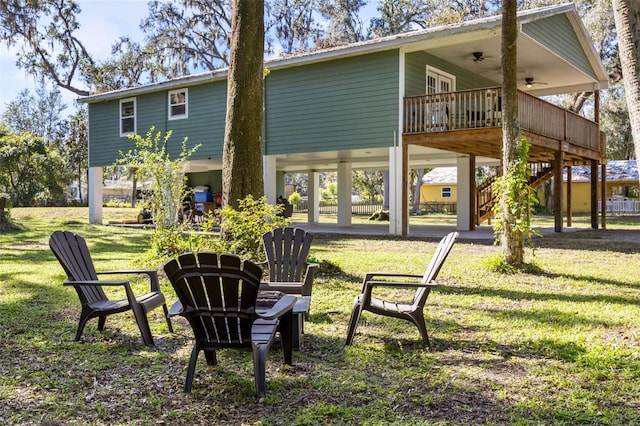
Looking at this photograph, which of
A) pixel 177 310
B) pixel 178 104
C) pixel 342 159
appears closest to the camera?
pixel 177 310

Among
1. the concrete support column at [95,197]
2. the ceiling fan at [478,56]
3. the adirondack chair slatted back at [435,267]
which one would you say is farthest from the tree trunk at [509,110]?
the concrete support column at [95,197]

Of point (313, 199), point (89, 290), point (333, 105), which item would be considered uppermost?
point (333, 105)

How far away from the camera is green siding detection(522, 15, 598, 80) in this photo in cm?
1377

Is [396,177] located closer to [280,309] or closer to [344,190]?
[344,190]

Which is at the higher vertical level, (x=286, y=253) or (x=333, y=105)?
(x=333, y=105)

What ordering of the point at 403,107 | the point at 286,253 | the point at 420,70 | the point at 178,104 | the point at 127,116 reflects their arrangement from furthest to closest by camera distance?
the point at 127,116, the point at 178,104, the point at 420,70, the point at 403,107, the point at 286,253

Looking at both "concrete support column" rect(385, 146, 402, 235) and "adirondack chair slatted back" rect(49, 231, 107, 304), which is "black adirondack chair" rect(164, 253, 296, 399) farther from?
"concrete support column" rect(385, 146, 402, 235)

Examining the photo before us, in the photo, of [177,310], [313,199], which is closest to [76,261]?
[177,310]

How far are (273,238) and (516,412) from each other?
3.23m

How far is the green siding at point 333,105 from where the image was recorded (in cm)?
1428

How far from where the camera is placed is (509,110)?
8125 mm

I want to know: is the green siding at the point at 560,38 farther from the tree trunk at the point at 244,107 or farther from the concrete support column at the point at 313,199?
the concrete support column at the point at 313,199

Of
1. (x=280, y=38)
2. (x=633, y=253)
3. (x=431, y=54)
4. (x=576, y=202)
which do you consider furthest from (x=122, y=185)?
(x=633, y=253)

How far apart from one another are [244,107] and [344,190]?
1196cm
